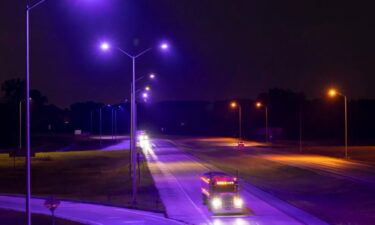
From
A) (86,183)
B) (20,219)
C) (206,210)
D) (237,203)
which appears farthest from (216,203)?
(86,183)

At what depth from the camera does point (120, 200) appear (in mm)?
36406

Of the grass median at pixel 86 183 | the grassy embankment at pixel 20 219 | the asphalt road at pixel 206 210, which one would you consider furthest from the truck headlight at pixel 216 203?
the grassy embankment at pixel 20 219

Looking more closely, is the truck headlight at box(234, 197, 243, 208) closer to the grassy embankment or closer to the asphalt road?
the asphalt road

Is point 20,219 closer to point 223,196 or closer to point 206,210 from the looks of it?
point 206,210

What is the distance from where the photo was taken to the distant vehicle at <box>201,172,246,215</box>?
2895 cm

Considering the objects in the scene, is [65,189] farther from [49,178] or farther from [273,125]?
[273,125]

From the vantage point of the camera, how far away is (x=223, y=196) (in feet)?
95.8

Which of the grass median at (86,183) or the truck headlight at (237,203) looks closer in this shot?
the truck headlight at (237,203)

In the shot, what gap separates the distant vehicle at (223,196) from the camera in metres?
29.0

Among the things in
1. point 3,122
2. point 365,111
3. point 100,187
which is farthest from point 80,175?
point 365,111

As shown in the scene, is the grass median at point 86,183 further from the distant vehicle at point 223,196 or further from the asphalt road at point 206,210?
the distant vehicle at point 223,196

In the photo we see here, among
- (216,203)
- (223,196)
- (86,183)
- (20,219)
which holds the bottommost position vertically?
(86,183)

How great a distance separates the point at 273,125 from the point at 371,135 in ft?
132

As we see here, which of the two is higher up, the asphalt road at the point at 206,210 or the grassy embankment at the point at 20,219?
the grassy embankment at the point at 20,219
